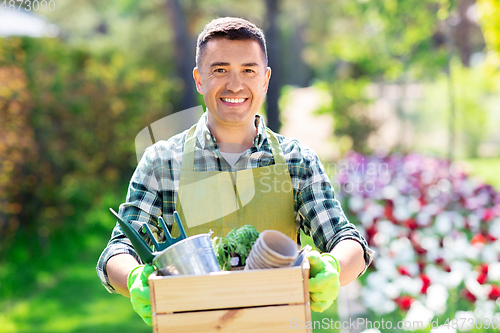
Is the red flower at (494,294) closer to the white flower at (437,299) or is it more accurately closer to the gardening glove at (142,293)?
the white flower at (437,299)

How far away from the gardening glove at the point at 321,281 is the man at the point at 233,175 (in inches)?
9.3

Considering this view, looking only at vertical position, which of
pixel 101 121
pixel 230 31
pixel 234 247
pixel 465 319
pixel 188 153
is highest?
pixel 230 31

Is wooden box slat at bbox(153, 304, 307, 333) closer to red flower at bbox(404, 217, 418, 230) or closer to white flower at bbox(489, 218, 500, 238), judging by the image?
red flower at bbox(404, 217, 418, 230)

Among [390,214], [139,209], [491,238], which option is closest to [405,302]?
[491,238]

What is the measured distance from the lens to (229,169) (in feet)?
5.91

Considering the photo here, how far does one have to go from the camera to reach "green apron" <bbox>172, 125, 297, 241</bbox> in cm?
175

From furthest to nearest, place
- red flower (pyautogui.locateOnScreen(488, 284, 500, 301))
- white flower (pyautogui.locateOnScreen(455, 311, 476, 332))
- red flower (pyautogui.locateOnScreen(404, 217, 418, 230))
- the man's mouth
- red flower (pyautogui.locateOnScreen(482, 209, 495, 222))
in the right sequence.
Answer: red flower (pyautogui.locateOnScreen(482, 209, 495, 222)), red flower (pyautogui.locateOnScreen(404, 217, 418, 230)), red flower (pyautogui.locateOnScreen(488, 284, 500, 301)), white flower (pyautogui.locateOnScreen(455, 311, 476, 332)), the man's mouth

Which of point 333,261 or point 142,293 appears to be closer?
point 142,293

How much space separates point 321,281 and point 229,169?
637mm

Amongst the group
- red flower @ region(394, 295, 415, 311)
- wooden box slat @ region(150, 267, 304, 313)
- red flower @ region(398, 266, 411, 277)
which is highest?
wooden box slat @ region(150, 267, 304, 313)

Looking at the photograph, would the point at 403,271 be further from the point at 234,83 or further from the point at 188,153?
the point at 234,83

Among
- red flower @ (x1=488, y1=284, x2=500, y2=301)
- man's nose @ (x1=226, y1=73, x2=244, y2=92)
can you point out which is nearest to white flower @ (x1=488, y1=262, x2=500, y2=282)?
red flower @ (x1=488, y1=284, x2=500, y2=301)

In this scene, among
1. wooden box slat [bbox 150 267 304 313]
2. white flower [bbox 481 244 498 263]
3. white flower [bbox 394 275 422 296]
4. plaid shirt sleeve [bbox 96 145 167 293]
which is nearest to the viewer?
wooden box slat [bbox 150 267 304 313]

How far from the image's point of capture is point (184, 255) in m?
1.24
